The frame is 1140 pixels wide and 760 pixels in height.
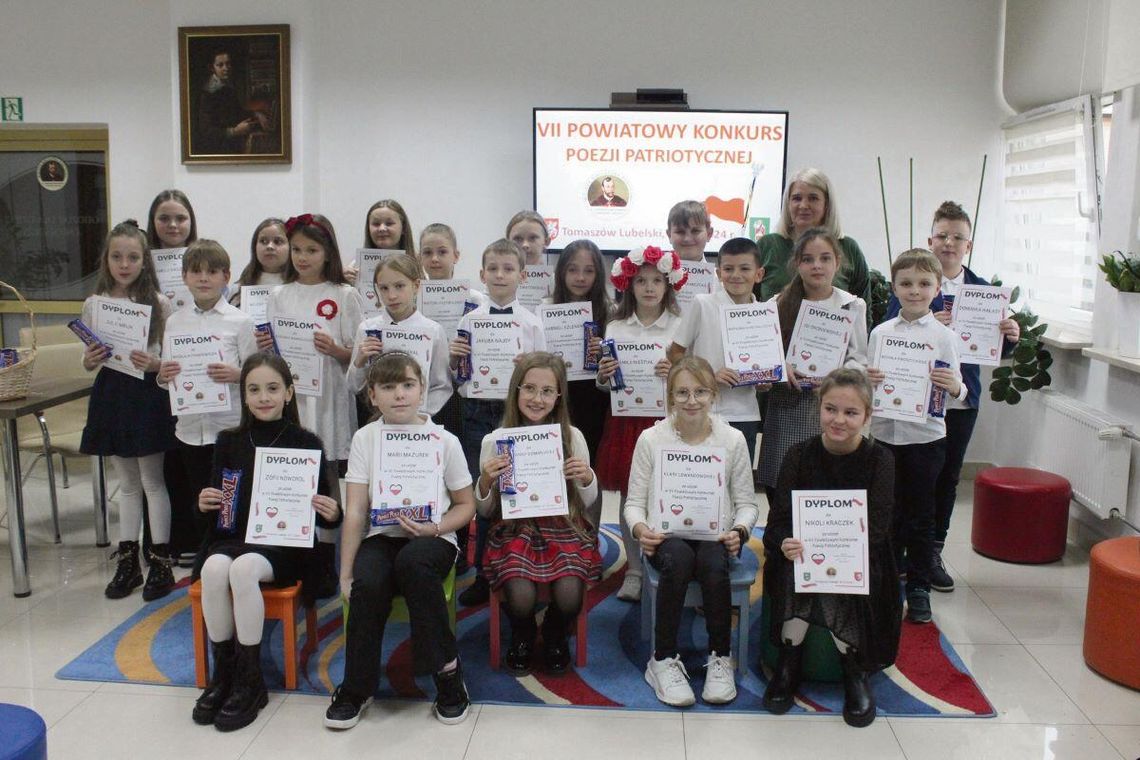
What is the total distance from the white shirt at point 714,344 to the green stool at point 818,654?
2.12 ft

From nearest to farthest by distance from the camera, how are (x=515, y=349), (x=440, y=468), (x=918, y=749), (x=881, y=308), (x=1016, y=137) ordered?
(x=918, y=749) → (x=440, y=468) → (x=515, y=349) → (x=881, y=308) → (x=1016, y=137)

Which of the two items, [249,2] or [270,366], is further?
[249,2]

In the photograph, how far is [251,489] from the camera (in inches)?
113

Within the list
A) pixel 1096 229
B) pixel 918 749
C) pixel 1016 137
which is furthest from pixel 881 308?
pixel 918 749

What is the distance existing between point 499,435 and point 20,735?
4.80 feet

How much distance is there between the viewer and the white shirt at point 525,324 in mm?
3351

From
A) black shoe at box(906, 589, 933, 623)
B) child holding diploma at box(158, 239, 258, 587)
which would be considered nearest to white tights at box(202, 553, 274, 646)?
child holding diploma at box(158, 239, 258, 587)

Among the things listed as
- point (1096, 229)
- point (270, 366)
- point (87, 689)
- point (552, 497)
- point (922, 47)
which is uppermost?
point (922, 47)

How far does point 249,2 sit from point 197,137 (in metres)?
0.80

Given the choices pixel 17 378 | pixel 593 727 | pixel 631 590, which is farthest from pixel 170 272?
pixel 593 727

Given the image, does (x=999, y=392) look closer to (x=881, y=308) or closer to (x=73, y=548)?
(x=881, y=308)

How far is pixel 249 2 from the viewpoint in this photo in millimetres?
5211

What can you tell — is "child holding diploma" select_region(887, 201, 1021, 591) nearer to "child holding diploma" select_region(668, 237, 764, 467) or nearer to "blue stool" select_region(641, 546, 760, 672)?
"child holding diploma" select_region(668, 237, 764, 467)

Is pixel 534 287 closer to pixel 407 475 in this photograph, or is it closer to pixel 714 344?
pixel 714 344
